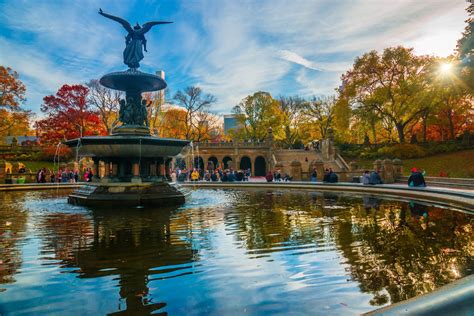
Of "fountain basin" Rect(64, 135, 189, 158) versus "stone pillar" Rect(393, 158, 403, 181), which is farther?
"stone pillar" Rect(393, 158, 403, 181)

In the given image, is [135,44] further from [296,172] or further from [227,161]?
[227,161]

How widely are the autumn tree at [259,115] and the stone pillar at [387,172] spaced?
35.7m

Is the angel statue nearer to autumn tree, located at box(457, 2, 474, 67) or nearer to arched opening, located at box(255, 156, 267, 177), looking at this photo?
autumn tree, located at box(457, 2, 474, 67)

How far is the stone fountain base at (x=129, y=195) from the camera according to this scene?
12.3 meters

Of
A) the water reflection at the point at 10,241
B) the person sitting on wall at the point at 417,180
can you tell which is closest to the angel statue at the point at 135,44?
the water reflection at the point at 10,241

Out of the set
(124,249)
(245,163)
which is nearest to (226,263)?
(124,249)

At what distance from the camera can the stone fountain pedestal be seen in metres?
12.5

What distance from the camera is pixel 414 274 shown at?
14.2 feet

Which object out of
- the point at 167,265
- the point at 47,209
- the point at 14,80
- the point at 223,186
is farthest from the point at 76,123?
the point at 167,265

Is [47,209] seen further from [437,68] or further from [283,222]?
[437,68]

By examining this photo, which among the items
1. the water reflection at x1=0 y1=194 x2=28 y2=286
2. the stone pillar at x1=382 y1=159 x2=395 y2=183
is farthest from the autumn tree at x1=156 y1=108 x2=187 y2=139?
the water reflection at x1=0 y1=194 x2=28 y2=286

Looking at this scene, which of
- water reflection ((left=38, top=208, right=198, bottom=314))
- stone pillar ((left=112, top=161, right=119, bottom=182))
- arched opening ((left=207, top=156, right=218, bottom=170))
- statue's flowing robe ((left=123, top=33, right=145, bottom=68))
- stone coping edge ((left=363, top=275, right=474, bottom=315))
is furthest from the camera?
arched opening ((left=207, top=156, right=218, bottom=170))

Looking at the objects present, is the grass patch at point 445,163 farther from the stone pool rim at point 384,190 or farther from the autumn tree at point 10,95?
the autumn tree at point 10,95

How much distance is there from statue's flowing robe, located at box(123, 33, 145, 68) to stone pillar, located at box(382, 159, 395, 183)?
18.9 metres
